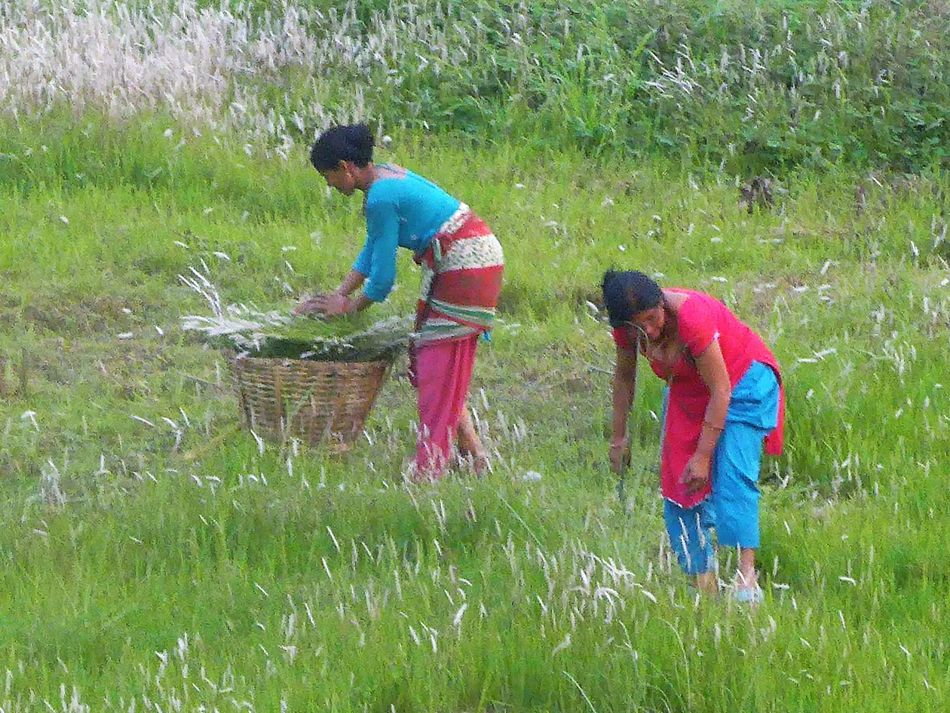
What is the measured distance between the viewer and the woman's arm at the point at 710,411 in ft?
16.4

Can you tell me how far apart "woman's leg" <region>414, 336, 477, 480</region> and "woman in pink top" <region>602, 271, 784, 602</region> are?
121 centimetres

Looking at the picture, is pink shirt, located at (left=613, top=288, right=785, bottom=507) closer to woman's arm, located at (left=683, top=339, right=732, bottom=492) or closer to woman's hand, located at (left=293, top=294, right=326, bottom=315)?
woman's arm, located at (left=683, top=339, right=732, bottom=492)

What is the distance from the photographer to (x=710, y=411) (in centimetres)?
505

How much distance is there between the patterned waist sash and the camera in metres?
6.44

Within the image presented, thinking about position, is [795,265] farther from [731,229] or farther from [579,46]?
[579,46]

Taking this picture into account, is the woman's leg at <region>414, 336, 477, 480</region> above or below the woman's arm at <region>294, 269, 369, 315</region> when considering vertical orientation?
below

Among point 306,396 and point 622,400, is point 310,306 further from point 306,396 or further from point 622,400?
point 622,400

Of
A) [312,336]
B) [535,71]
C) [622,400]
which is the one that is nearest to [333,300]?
[312,336]

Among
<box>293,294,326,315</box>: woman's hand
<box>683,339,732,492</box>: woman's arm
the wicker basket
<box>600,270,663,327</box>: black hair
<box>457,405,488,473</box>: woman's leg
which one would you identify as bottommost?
<box>457,405,488,473</box>: woman's leg

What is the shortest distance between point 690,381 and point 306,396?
69.8 inches

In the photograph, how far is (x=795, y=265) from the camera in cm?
933

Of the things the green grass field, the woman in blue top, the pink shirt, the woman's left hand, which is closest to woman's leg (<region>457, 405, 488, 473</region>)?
the woman in blue top

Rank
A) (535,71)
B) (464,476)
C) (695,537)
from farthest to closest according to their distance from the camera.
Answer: (535,71)
(464,476)
(695,537)

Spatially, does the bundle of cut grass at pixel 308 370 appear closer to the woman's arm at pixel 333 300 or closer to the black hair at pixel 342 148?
the woman's arm at pixel 333 300
